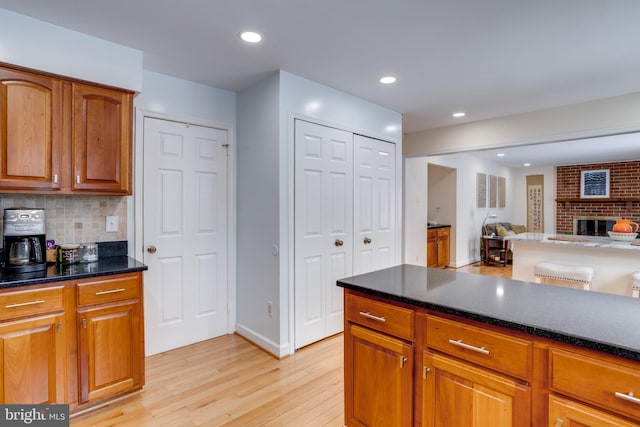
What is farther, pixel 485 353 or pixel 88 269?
pixel 88 269

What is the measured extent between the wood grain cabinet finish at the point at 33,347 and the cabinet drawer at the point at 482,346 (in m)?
2.07

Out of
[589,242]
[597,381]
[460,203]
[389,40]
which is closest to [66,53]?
[389,40]

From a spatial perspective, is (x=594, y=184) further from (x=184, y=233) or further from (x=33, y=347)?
(x=33, y=347)

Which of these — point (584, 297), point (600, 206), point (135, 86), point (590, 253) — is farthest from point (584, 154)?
point (135, 86)

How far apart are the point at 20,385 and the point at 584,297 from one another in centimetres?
294

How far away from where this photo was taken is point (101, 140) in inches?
90.3

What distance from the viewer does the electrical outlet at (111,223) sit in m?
2.68

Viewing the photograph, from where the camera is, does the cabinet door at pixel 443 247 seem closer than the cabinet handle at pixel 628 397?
No

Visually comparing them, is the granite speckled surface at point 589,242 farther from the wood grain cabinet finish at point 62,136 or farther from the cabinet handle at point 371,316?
the wood grain cabinet finish at point 62,136

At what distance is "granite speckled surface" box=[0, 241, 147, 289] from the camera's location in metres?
1.84

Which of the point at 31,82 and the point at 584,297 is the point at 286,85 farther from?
the point at 584,297

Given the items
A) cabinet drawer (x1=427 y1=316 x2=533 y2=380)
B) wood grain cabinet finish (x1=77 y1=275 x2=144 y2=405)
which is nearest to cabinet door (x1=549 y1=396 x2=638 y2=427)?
cabinet drawer (x1=427 y1=316 x2=533 y2=380)

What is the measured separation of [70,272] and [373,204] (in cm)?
280

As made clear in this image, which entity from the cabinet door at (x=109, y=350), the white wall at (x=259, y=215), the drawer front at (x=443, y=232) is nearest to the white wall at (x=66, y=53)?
the white wall at (x=259, y=215)
